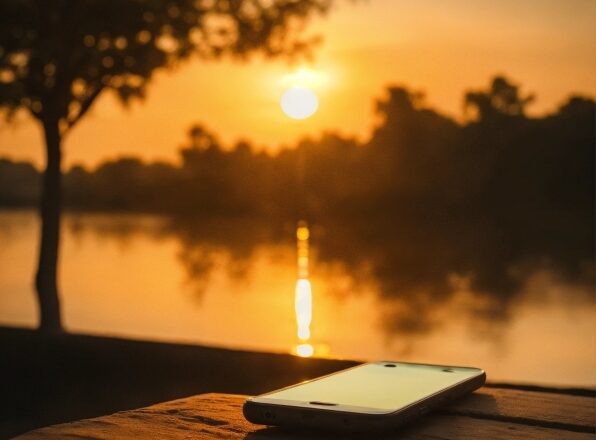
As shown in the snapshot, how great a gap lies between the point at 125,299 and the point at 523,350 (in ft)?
45.6

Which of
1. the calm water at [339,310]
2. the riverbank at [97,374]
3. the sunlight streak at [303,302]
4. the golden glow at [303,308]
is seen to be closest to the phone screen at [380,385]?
the calm water at [339,310]

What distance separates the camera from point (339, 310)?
93.5ft

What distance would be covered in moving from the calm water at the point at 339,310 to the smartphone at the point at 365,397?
4296 millimetres

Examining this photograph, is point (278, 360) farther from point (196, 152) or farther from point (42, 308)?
point (196, 152)

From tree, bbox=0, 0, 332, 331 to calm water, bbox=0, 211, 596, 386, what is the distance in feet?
7.67

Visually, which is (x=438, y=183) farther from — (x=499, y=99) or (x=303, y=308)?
(x=303, y=308)

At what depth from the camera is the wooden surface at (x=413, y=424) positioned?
153cm

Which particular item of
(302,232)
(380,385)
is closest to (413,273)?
(380,385)

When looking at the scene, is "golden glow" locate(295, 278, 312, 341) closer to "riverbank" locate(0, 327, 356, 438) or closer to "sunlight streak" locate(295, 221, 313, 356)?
"sunlight streak" locate(295, 221, 313, 356)

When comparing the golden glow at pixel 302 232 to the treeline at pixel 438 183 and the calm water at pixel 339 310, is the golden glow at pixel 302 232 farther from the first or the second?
the calm water at pixel 339 310

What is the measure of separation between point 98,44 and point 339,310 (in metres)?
18.4

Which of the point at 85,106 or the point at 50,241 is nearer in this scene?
the point at 85,106

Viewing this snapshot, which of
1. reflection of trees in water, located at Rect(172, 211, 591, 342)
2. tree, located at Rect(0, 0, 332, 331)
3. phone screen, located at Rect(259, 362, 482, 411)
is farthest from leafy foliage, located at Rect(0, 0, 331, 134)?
reflection of trees in water, located at Rect(172, 211, 591, 342)

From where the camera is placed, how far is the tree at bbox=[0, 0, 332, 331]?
10.9 meters
